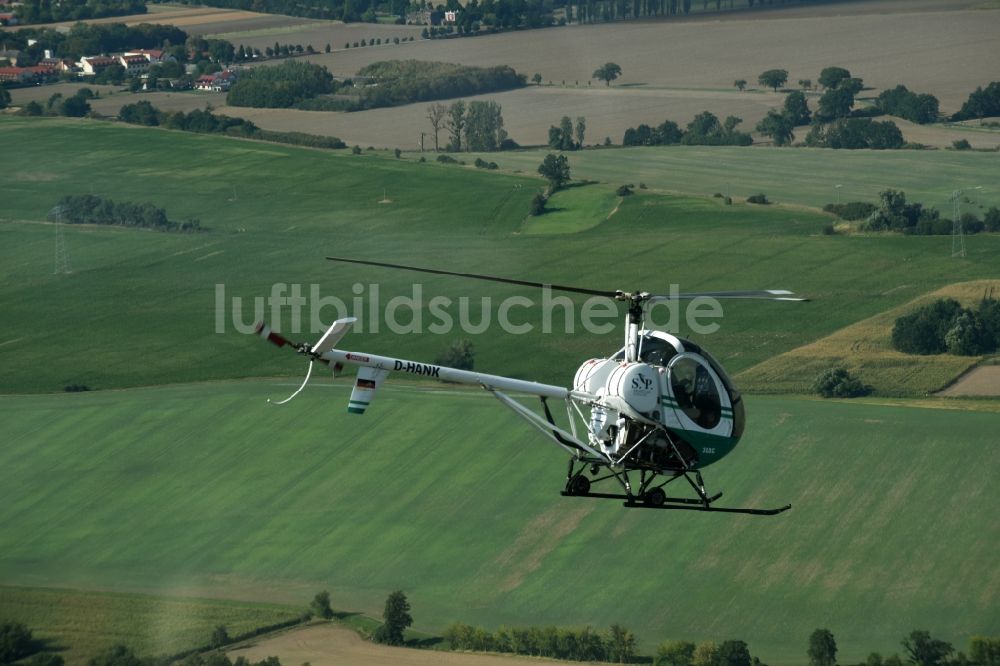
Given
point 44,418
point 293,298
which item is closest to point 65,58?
point 293,298

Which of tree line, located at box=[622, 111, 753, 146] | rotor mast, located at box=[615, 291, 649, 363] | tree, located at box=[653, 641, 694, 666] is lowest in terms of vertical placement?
tree, located at box=[653, 641, 694, 666]

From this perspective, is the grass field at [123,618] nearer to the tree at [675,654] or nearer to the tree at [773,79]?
the tree at [675,654]

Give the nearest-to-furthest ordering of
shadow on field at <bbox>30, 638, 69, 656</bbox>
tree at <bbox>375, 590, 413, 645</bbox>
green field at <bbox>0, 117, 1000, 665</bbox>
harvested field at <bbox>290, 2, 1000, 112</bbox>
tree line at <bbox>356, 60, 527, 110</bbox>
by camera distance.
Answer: shadow on field at <bbox>30, 638, 69, 656</bbox> < tree at <bbox>375, 590, 413, 645</bbox> < green field at <bbox>0, 117, 1000, 665</bbox> < tree line at <bbox>356, 60, 527, 110</bbox> < harvested field at <bbox>290, 2, 1000, 112</bbox>

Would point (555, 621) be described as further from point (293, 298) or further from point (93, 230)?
point (93, 230)

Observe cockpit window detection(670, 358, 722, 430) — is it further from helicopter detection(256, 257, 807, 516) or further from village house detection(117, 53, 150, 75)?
village house detection(117, 53, 150, 75)

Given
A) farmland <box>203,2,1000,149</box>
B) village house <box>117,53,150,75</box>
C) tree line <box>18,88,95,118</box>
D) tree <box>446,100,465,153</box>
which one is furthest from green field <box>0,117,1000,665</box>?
village house <box>117,53,150,75</box>

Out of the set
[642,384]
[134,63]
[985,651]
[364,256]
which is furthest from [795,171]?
[642,384]

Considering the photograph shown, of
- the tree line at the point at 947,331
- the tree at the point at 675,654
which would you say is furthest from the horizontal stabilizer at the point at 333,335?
the tree line at the point at 947,331
